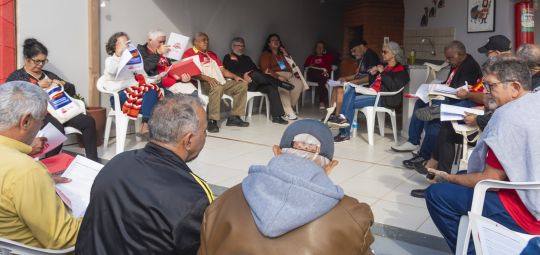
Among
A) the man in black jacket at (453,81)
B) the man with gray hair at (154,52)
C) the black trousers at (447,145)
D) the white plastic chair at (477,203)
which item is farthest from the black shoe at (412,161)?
the man with gray hair at (154,52)

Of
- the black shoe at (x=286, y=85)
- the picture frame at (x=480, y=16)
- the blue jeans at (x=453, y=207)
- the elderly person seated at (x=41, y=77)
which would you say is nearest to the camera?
the blue jeans at (x=453, y=207)

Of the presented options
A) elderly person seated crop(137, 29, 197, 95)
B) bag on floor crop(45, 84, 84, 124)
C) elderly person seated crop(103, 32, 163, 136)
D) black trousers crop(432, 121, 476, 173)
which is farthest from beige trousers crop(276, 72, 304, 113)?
black trousers crop(432, 121, 476, 173)

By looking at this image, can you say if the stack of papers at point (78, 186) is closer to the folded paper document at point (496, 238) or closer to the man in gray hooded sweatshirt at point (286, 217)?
the man in gray hooded sweatshirt at point (286, 217)

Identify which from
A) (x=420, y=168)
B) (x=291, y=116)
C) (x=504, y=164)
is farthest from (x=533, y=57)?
(x=291, y=116)

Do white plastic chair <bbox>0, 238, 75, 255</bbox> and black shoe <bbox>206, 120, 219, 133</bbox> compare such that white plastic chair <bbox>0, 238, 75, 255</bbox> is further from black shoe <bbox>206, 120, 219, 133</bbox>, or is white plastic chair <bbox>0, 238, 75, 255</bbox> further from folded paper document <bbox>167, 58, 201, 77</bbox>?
black shoe <bbox>206, 120, 219, 133</bbox>

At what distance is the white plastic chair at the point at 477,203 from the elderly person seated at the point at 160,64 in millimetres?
3708

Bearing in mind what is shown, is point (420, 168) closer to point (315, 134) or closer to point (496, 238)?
point (496, 238)

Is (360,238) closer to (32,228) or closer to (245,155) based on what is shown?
(32,228)

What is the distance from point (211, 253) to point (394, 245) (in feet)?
5.64

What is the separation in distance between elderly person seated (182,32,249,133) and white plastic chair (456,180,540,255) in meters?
3.99

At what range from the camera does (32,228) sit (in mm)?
1645

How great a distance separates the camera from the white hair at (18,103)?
1795 mm

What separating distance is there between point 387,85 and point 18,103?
13.5 ft

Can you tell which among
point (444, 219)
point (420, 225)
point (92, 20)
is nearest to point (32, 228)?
point (444, 219)
